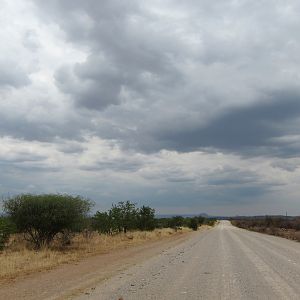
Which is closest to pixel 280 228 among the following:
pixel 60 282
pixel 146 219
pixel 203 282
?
pixel 146 219

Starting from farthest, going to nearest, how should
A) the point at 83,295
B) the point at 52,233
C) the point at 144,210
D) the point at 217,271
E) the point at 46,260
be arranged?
the point at 144,210 → the point at 52,233 → the point at 46,260 → the point at 217,271 → the point at 83,295

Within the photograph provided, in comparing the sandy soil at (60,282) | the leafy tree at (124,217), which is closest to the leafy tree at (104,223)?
the leafy tree at (124,217)

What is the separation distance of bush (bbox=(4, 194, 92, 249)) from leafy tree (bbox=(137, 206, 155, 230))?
114 feet

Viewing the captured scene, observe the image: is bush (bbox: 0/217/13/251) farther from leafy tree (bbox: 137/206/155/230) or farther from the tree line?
leafy tree (bbox: 137/206/155/230)

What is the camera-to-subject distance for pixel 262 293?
36.3ft

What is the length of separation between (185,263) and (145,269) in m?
2.45

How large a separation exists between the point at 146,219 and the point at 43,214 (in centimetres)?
3796

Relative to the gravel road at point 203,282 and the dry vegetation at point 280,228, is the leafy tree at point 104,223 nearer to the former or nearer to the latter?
the dry vegetation at point 280,228

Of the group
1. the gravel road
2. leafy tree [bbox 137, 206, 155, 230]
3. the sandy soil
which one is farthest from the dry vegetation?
the sandy soil

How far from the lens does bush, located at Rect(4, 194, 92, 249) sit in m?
28.9

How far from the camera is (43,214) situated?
94.0 ft

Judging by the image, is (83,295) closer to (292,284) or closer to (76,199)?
(292,284)

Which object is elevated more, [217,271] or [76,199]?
[76,199]

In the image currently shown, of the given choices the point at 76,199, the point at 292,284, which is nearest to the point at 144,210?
the point at 76,199
